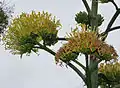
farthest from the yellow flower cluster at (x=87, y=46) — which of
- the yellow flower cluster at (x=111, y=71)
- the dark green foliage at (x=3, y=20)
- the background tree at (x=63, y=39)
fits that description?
the dark green foliage at (x=3, y=20)

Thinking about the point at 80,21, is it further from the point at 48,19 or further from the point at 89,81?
the point at 89,81

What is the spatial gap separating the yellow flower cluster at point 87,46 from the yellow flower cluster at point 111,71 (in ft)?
3.05

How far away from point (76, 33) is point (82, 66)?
1.51ft

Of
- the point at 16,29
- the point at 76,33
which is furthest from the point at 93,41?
the point at 16,29

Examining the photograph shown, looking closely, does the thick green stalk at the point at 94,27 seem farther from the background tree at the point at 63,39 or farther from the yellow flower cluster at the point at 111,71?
the yellow flower cluster at the point at 111,71

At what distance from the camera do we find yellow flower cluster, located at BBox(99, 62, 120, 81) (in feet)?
24.1

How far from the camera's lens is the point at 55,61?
6.48 meters

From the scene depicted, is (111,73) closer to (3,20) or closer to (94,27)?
(94,27)

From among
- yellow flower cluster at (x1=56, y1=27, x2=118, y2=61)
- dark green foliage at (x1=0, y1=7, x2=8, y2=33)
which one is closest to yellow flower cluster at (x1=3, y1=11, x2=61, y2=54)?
yellow flower cluster at (x1=56, y1=27, x2=118, y2=61)

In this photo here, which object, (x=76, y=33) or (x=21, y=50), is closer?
(x=76, y=33)

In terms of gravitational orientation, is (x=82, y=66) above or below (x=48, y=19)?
below

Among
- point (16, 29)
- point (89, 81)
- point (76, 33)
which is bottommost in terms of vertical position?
point (89, 81)

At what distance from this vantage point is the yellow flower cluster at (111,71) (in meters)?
7.34

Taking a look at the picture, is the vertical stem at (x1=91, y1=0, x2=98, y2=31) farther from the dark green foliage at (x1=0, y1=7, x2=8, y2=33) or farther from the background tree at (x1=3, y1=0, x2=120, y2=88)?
the dark green foliage at (x1=0, y1=7, x2=8, y2=33)
